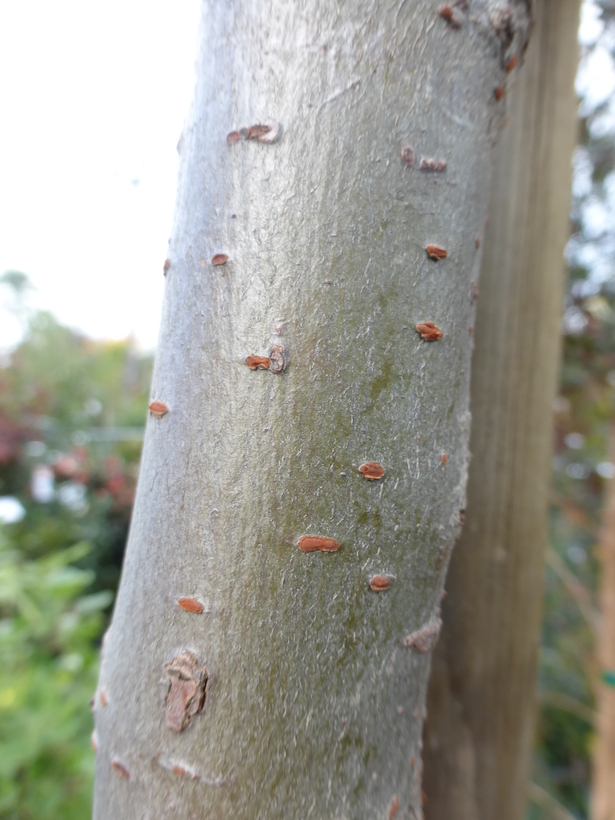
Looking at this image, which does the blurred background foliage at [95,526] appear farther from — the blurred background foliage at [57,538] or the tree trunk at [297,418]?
the tree trunk at [297,418]

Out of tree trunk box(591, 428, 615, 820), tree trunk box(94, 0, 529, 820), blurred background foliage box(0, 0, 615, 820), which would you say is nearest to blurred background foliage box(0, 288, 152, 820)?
blurred background foliage box(0, 0, 615, 820)

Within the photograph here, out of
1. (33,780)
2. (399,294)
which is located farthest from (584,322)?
(33,780)

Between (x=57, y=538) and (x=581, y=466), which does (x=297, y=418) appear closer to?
(x=581, y=466)

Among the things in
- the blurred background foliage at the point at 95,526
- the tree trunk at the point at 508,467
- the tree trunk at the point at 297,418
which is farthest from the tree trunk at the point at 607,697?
the tree trunk at the point at 297,418

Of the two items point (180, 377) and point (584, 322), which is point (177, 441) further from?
point (584, 322)

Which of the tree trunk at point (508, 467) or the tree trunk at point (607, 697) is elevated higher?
the tree trunk at point (508, 467)

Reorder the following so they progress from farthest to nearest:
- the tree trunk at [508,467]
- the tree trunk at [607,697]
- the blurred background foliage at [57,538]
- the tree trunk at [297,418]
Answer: the tree trunk at [607,697] → the blurred background foliage at [57,538] → the tree trunk at [508,467] → the tree trunk at [297,418]
